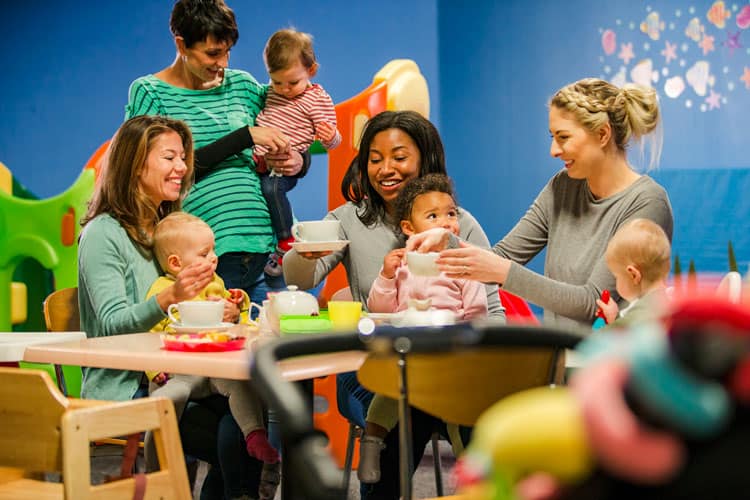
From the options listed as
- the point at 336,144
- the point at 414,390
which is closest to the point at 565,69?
the point at 336,144

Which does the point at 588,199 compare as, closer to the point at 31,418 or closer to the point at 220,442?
the point at 220,442

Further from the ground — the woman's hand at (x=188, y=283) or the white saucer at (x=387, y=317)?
the woman's hand at (x=188, y=283)

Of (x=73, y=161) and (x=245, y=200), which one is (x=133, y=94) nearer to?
(x=245, y=200)

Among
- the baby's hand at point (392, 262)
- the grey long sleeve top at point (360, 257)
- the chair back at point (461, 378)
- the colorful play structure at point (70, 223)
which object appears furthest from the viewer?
the colorful play structure at point (70, 223)

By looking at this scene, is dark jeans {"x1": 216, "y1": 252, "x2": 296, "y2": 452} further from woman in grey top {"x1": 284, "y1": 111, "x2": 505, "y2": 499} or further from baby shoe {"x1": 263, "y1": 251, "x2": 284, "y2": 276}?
woman in grey top {"x1": 284, "y1": 111, "x2": 505, "y2": 499}

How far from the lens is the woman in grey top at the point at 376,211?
8.70ft

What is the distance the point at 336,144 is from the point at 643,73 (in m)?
1.48

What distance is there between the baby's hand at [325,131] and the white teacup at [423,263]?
4.96ft

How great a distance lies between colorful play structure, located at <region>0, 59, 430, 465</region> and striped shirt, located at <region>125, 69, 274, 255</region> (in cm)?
73

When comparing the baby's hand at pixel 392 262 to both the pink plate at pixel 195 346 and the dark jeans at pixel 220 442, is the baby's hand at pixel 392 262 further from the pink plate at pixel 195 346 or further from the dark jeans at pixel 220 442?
the pink plate at pixel 195 346

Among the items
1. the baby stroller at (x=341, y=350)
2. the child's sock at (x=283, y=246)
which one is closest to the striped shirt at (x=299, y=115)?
the child's sock at (x=283, y=246)

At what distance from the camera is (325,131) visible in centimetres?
352

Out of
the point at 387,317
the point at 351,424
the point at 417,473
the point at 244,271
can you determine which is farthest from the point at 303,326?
the point at 417,473

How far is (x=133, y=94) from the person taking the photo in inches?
119
